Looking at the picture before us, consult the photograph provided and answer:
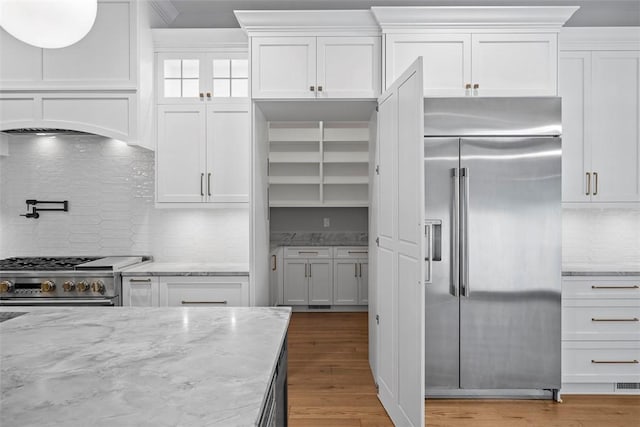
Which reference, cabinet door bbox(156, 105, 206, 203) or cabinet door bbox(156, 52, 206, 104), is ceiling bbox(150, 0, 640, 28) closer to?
cabinet door bbox(156, 52, 206, 104)

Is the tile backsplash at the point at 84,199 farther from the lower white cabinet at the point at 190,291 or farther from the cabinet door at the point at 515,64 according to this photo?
the cabinet door at the point at 515,64

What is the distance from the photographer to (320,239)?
5.35 meters

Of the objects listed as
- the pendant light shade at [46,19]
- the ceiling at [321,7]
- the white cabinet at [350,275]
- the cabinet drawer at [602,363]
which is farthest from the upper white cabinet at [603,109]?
the pendant light shade at [46,19]

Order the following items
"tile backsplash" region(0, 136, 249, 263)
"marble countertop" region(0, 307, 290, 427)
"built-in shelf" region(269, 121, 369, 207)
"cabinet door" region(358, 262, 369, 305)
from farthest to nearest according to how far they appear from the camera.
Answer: "built-in shelf" region(269, 121, 369, 207) < "cabinet door" region(358, 262, 369, 305) < "tile backsplash" region(0, 136, 249, 263) < "marble countertop" region(0, 307, 290, 427)

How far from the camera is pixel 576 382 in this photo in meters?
2.83

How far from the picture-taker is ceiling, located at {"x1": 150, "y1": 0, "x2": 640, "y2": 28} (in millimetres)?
3293

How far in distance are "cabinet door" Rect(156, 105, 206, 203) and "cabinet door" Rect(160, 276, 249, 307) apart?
26.1 inches

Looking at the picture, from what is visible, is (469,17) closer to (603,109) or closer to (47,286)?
(603,109)

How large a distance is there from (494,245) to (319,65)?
180 cm

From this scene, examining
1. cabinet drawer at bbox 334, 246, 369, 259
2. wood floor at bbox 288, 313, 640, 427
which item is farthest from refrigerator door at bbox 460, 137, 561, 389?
cabinet drawer at bbox 334, 246, 369, 259

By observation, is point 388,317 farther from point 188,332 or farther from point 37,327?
point 37,327

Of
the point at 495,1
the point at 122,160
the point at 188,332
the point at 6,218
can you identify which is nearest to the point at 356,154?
the point at 495,1

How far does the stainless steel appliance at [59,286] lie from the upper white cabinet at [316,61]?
1782 mm

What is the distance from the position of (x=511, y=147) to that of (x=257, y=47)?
76.7 inches
